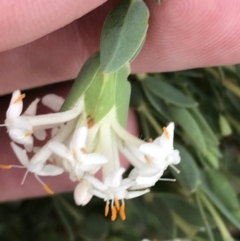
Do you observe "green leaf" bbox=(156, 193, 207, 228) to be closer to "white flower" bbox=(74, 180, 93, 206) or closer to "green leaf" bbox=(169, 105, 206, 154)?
"green leaf" bbox=(169, 105, 206, 154)

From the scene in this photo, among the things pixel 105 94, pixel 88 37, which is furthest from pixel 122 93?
pixel 88 37

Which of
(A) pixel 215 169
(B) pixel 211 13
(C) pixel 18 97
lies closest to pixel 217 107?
(A) pixel 215 169

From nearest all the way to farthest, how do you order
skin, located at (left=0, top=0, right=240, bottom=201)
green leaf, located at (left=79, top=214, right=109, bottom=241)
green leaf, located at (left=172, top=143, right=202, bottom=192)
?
skin, located at (left=0, top=0, right=240, bottom=201) < green leaf, located at (left=172, top=143, right=202, bottom=192) < green leaf, located at (left=79, top=214, right=109, bottom=241)

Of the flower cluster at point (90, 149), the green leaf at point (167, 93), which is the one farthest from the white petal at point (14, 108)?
the green leaf at point (167, 93)

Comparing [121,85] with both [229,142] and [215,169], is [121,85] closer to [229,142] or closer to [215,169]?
[215,169]

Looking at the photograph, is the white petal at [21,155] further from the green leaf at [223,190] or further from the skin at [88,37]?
the green leaf at [223,190]

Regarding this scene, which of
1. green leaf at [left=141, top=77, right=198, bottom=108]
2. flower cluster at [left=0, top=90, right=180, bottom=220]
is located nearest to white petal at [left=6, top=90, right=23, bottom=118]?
flower cluster at [left=0, top=90, right=180, bottom=220]
